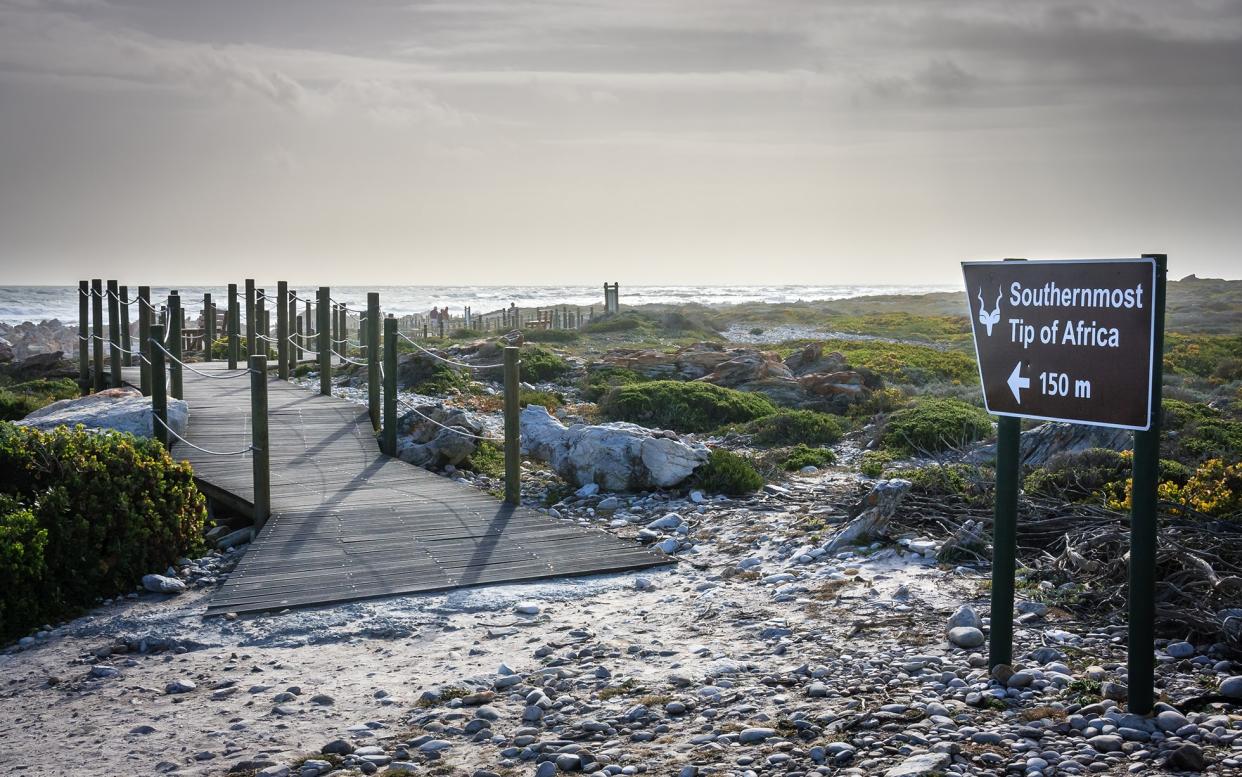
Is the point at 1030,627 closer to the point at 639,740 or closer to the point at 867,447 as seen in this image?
the point at 639,740

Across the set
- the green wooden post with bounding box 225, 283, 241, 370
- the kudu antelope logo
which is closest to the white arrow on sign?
the kudu antelope logo

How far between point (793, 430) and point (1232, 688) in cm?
1095

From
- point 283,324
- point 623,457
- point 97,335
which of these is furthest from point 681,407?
point 97,335

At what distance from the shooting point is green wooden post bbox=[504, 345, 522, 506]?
1032 cm

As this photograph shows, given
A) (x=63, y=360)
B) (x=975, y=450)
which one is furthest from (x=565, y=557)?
(x=63, y=360)

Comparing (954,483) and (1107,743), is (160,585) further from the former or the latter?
(954,483)

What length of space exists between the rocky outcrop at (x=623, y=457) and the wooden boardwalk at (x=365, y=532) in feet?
5.00

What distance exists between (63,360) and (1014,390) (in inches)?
1130

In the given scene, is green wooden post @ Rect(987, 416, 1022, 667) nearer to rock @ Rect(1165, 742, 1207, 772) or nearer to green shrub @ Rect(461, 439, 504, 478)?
rock @ Rect(1165, 742, 1207, 772)

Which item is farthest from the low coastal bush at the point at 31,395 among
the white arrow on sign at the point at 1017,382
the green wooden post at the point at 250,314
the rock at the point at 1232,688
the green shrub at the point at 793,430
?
the rock at the point at 1232,688

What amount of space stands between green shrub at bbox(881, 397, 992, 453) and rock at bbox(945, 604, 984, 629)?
765 cm

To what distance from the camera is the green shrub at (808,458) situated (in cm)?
1352

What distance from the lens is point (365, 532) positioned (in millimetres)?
9312

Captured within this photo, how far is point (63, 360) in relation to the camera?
28156 mm
